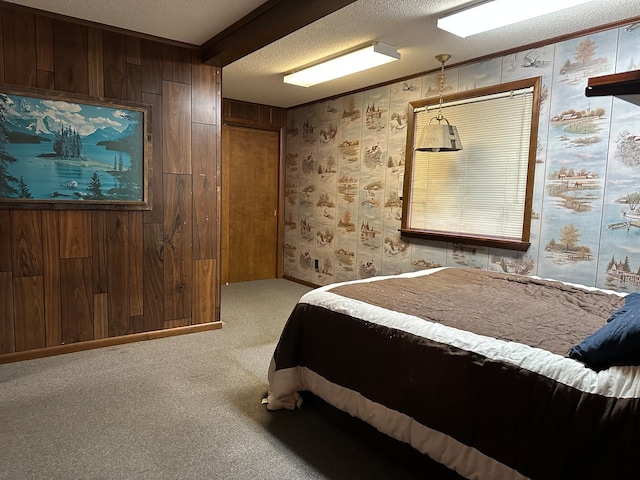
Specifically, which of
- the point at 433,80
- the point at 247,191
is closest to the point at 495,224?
the point at 433,80

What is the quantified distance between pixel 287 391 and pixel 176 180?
2059 mm

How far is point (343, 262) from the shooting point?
4992 mm

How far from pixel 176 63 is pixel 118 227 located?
141cm

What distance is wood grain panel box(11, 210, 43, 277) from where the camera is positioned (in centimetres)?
291

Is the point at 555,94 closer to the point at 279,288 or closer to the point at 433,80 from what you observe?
the point at 433,80

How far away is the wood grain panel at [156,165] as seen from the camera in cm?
335


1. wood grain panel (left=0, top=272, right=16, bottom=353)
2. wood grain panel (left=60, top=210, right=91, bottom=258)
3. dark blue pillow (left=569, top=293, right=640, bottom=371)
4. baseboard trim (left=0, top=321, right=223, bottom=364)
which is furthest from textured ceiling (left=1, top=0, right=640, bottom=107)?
baseboard trim (left=0, top=321, right=223, bottom=364)

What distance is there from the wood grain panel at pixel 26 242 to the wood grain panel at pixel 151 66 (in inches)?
49.8

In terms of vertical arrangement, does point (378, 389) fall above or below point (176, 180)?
below

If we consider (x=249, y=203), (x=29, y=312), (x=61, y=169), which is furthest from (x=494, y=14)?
(x=249, y=203)

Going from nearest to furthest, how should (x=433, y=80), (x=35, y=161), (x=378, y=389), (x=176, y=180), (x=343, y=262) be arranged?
(x=378, y=389)
(x=35, y=161)
(x=176, y=180)
(x=433, y=80)
(x=343, y=262)

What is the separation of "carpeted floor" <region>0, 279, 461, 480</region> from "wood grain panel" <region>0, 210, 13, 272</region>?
0.70 meters

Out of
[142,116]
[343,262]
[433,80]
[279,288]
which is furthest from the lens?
[279,288]

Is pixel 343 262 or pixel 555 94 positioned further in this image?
pixel 343 262
